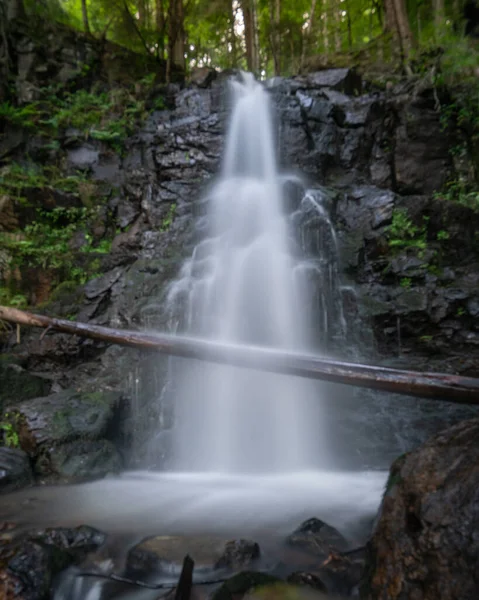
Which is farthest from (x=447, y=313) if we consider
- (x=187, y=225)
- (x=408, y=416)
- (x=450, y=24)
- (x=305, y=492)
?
(x=450, y=24)

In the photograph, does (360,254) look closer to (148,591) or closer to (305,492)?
(305,492)

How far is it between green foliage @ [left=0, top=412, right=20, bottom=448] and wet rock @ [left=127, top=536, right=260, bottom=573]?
341 centimetres

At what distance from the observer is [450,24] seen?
12164 millimetres

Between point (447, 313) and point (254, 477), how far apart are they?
13.3 ft

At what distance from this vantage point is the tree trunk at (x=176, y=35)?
50.1ft

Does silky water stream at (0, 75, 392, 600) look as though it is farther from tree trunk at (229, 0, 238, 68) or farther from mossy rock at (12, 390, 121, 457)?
tree trunk at (229, 0, 238, 68)

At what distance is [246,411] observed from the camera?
6895mm

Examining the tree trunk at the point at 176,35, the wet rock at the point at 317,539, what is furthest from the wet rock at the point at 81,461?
the tree trunk at the point at 176,35

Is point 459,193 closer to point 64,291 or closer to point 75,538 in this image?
point 64,291

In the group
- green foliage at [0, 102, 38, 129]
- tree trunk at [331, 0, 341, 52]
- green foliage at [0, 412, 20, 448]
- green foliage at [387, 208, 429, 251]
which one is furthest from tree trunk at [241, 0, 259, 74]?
green foliage at [0, 412, 20, 448]

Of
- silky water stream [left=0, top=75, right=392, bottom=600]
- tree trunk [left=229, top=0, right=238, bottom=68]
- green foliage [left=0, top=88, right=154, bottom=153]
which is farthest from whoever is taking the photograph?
tree trunk [left=229, top=0, right=238, bottom=68]

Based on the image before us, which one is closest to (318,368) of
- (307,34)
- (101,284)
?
(101,284)

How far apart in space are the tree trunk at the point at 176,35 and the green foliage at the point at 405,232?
10831 millimetres

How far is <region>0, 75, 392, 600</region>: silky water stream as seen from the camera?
4441mm
